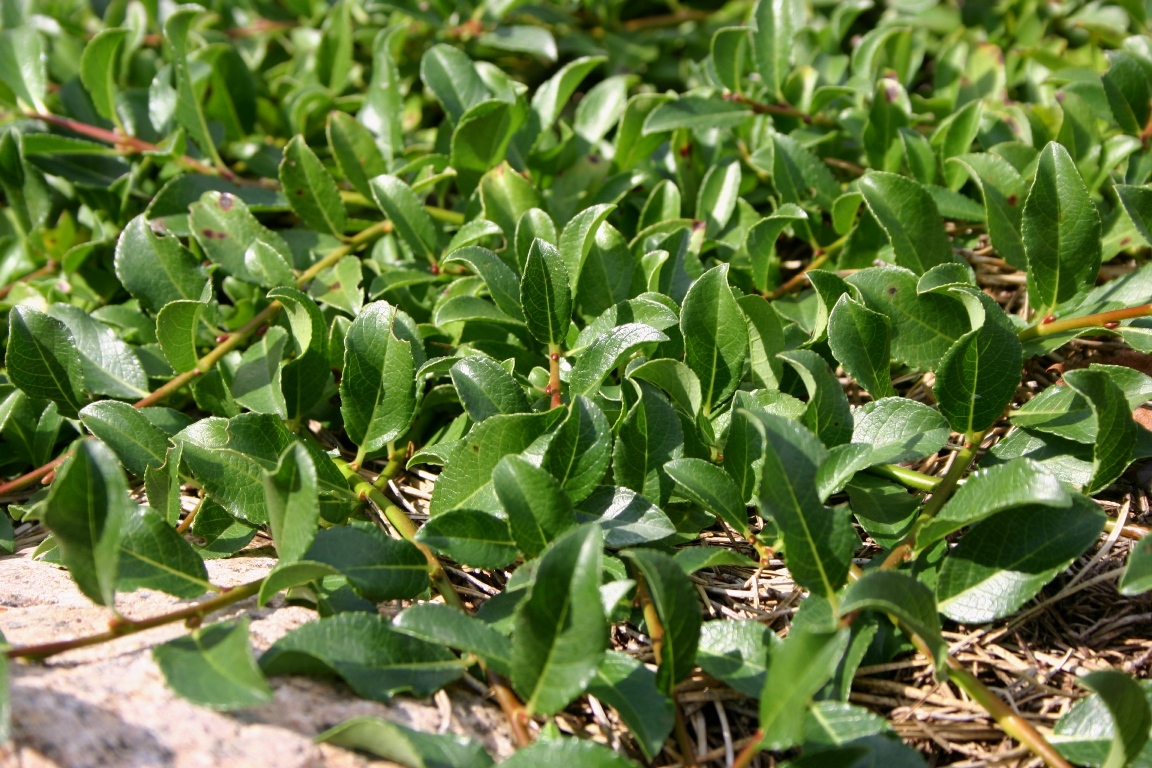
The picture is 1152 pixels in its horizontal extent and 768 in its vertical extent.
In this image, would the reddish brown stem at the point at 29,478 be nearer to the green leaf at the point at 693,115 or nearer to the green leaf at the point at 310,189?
the green leaf at the point at 310,189

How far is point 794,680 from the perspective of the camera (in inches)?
39.3

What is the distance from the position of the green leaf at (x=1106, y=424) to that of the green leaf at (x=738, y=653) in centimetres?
52

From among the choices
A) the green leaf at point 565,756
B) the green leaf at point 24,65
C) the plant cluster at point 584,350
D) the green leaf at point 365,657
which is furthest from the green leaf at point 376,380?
the green leaf at point 24,65

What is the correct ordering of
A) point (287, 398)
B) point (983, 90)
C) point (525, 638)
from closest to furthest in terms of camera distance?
point (525, 638)
point (287, 398)
point (983, 90)

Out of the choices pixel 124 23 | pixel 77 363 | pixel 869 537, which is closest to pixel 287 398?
pixel 77 363

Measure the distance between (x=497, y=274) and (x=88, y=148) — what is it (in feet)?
3.41

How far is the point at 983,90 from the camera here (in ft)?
7.26

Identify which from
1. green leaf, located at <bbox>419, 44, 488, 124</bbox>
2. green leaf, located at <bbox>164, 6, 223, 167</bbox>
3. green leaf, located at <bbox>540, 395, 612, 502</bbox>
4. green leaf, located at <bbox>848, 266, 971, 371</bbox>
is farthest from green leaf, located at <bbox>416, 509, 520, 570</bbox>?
green leaf, located at <bbox>164, 6, 223, 167</bbox>

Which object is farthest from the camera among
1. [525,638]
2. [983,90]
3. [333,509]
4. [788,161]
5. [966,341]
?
[983,90]

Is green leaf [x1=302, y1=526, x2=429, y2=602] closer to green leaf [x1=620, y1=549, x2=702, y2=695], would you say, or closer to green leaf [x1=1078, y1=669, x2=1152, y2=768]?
green leaf [x1=620, y1=549, x2=702, y2=695]

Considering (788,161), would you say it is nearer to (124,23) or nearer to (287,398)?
(287,398)

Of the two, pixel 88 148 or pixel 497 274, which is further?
pixel 88 148

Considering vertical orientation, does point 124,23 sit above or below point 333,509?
above

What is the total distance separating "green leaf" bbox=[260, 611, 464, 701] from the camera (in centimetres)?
107
